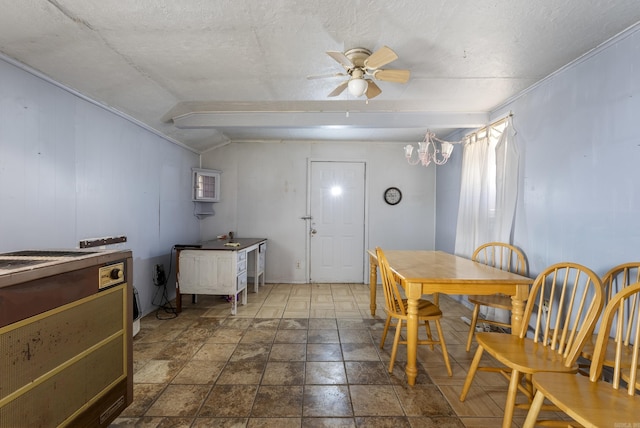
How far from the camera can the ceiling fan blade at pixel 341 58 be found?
5.90 ft

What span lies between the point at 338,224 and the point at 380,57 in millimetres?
3213

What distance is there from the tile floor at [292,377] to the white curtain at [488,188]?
1.01 meters

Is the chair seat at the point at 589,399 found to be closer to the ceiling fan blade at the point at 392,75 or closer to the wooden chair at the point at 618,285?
the wooden chair at the point at 618,285

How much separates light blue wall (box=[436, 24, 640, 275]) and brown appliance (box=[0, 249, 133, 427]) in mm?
2942

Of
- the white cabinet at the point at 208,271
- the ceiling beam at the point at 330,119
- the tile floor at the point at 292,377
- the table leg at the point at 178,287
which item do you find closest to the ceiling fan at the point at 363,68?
the ceiling beam at the point at 330,119

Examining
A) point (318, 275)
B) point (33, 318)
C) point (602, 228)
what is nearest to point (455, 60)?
point (602, 228)

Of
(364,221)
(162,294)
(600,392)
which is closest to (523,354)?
(600,392)

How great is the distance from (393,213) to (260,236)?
2.26m

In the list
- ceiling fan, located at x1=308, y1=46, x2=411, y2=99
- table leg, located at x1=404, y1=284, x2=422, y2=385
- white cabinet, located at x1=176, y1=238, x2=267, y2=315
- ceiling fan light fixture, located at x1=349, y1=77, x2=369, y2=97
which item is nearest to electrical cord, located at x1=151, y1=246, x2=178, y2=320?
white cabinet, located at x1=176, y1=238, x2=267, y2=315

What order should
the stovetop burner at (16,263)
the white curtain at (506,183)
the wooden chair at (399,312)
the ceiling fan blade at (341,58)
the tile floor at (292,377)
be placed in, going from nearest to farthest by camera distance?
the stovetop burner at (16,263)
the tile floor at (292,377)
the ceiling fan blade at (341,58)
the wooden chair at (399,312)
the white curtain at (506,183)

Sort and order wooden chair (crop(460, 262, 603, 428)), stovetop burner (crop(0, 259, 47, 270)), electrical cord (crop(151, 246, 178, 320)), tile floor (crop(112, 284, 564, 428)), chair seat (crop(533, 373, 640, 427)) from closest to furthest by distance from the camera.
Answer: chair seat (crop(533, 373, 640, 427)) < stovetop burner (crop(0, 259, 47, 270)) < wooden chair (crop(460, 262, 603, 428)) < tile floor (crop(112, 284, 564, 428)) < electrical cord (crop(151, 246, 178, 320))

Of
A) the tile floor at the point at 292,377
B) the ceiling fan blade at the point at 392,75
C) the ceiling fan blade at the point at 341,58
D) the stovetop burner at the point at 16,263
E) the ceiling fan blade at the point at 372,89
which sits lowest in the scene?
the tile floor at the point at 292,377

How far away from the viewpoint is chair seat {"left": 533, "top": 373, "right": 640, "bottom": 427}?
3.31 feet

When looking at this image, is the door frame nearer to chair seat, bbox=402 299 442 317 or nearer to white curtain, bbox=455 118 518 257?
white curtain, bbox=455 118 518 257
